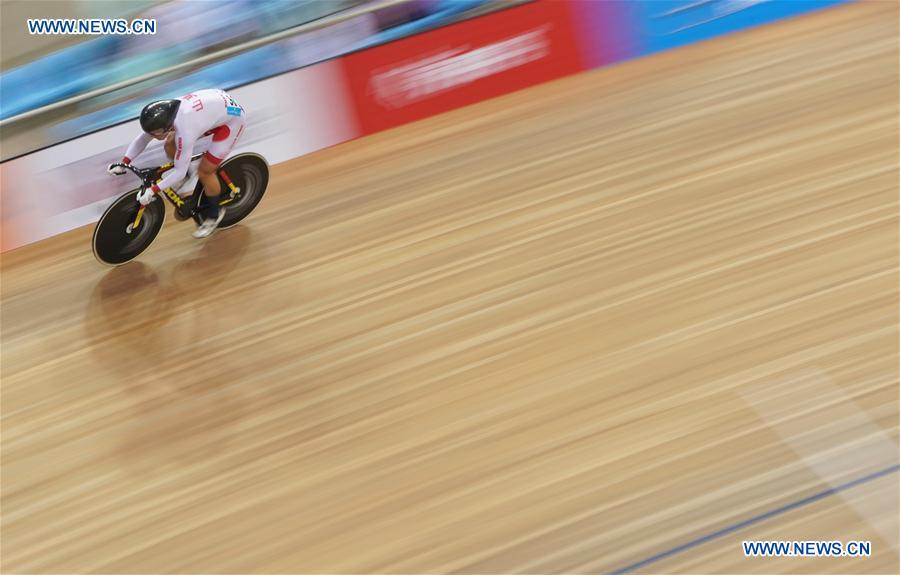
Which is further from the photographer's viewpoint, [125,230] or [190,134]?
[125,230]

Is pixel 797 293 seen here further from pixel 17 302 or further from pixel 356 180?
pixel 17 302

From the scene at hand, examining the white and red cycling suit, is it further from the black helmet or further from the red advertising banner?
the red advertising banner

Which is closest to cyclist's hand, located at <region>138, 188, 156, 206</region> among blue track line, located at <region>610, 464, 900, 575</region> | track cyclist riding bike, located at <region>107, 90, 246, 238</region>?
track cyclist riding bike, located at <region>107, 90, 246, 238</region>

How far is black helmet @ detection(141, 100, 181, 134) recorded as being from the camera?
378 cm

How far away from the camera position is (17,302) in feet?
13.6

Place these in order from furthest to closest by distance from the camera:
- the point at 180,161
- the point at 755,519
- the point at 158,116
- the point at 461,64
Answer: the point at 461,64 → the point at 180,161 → the point at 158,116 → the point at 755,519

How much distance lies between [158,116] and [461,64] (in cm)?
213

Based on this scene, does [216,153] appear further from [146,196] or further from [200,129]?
[146,196]

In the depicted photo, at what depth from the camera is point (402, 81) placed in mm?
5188

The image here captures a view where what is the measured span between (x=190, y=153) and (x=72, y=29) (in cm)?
122

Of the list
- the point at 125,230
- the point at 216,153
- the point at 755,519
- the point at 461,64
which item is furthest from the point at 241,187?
the point at 755,519

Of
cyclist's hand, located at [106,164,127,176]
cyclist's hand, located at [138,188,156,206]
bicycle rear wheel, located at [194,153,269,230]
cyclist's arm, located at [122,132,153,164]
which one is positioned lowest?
bicycle rear wheel, located at [194,153,269,230]

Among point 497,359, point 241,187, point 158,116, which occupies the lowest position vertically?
point 497,359

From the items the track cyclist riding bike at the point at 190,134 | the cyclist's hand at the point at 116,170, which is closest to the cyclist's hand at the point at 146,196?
the track cyclist riding bike at the point at 190,134
